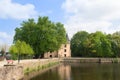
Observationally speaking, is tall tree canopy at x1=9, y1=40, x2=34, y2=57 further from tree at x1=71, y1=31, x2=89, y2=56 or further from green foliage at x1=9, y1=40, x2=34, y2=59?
tree at x1=71, y1=31, x2=89, y2=56

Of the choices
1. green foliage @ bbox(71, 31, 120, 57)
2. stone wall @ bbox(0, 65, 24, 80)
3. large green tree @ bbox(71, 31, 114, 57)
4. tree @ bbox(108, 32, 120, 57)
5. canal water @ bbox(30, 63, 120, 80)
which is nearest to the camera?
stone wall @ bbox(0, 65, 24, 80)

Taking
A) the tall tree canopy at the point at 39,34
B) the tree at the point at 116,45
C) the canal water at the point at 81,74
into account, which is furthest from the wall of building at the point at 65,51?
the canal water at the point at 81,74

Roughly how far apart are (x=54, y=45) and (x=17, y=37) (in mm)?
10464

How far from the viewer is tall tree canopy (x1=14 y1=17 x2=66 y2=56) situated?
72.1 metres

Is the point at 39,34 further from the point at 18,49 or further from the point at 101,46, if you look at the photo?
the point at 101,46

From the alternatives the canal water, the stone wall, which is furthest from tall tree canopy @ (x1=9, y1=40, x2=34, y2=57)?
the stone wall

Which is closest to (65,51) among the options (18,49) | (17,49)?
(18,49)

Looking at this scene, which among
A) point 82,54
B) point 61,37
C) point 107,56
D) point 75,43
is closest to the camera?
point 61,37

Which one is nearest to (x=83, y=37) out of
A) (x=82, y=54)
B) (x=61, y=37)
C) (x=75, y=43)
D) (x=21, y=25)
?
(x=75, y=43)

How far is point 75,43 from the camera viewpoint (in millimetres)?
113250

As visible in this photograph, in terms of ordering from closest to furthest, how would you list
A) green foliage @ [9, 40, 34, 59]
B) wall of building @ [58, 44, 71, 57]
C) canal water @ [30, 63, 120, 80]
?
canal water @ [30, 63, 120, 80] < green foliage @ [9, 40, 34, 59] < wall of building @ [58, 44, 71, 57]

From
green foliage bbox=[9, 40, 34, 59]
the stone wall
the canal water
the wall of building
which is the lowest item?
the canal water

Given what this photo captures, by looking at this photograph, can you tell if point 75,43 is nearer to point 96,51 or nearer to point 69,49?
point 69,49

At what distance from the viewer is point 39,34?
72625mm
